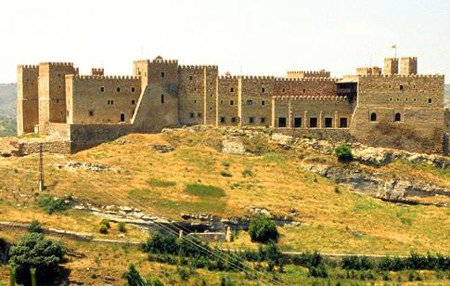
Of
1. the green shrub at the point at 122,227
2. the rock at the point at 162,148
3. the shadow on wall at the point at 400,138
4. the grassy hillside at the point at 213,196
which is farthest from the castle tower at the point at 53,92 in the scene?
the shadow on wall at the point at 400,138

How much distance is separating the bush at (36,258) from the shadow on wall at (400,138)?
30.7 metres

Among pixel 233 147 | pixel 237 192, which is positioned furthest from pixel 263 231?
pixel 233 147

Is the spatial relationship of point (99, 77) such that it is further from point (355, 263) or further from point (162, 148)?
point (355, 263)

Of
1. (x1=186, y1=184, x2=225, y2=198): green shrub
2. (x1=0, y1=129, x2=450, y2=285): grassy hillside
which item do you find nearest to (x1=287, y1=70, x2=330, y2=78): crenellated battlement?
(x1=0, y1=129, x2=450, y2=285): grassy hillside

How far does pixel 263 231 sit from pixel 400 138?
19.7m

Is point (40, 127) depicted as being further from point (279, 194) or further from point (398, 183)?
point (398, 183)

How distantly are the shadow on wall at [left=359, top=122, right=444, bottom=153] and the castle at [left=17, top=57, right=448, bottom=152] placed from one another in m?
0.11

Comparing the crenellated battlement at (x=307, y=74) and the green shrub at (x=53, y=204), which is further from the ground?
the crenellated battlement at (x=307, y=74)

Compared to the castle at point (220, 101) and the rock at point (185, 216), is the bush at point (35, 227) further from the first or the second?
the castle at point (220, 101)

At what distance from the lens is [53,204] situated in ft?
190

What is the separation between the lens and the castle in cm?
6969

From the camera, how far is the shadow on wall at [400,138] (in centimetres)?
7088

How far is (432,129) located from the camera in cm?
7100

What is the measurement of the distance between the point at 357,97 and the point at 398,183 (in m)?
8.98
